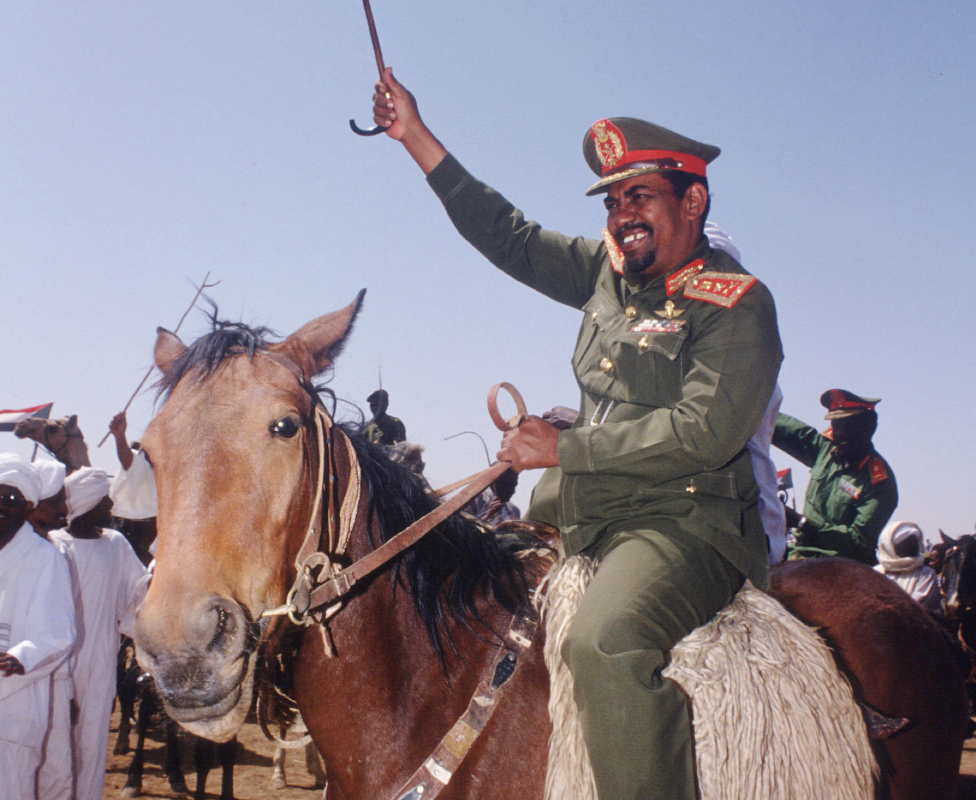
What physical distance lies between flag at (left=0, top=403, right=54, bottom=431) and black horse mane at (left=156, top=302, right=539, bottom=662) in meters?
11.2

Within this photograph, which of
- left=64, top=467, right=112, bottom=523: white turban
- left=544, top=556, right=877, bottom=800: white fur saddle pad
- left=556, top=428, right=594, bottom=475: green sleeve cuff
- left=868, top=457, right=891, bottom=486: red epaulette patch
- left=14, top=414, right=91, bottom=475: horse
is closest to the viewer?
left=544, top=556, right=877, bottom=800: white fur saddle pad

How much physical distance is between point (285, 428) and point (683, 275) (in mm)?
1496

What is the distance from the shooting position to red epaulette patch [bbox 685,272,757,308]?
2.47 metres

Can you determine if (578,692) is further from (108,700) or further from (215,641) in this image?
(108,700)

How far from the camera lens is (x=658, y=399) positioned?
2562 millimetres

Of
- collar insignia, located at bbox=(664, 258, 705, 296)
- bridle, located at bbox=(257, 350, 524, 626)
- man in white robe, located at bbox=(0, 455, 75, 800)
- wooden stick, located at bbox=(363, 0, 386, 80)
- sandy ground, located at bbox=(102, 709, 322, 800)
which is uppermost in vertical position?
wooden stick, located at bbox=(363, 0, 386, 80)

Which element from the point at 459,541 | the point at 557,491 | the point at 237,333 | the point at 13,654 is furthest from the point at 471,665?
the point at 13,654

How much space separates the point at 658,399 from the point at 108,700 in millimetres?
5950

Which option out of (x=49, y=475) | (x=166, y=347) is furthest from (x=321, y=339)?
(x=49, y=475)

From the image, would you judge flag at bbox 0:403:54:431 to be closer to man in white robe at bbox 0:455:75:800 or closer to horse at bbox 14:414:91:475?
horse at bbox 14:414:91:475

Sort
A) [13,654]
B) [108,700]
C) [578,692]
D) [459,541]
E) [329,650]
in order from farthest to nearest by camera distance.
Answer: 1. [108,700]
2. [13,654]
3. [459,541]
4. [329,650]
5. [578,692]

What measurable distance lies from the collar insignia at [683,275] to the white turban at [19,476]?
490 cm

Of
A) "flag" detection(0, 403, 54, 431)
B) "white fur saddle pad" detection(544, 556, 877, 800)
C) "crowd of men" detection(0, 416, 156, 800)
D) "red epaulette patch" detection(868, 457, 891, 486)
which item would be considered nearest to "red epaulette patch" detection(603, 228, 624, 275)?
"white fur saddle pad" detection(544, 556, 877, 800)

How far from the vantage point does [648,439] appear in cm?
231
